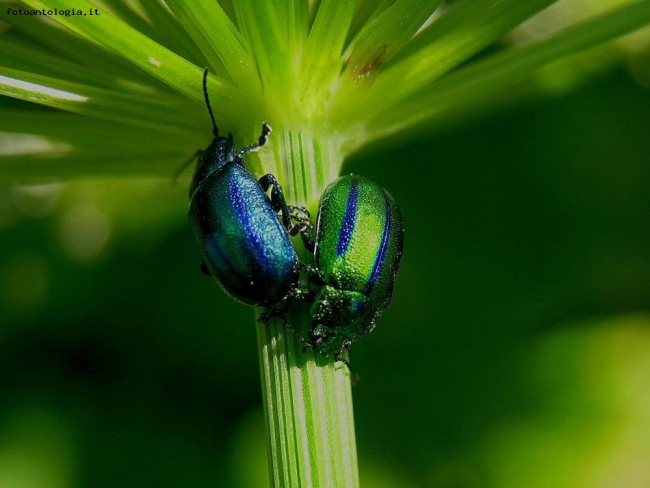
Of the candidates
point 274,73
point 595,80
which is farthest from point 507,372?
point 274,73

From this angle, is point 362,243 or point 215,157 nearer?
point 215,157

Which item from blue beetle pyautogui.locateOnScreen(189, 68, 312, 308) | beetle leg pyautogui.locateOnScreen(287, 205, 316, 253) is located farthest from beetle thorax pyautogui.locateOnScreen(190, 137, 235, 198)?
beetle leg pyautogui.locateOnScreen(287, 205, 316, 253)

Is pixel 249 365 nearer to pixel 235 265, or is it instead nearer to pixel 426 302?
pixel 426 302

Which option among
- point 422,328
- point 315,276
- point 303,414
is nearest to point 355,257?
point 315,276

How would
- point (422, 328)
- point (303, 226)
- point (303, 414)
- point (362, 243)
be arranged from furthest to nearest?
point (422, 328) → point (362, 243) → point (303, 226) → point (303, 414)

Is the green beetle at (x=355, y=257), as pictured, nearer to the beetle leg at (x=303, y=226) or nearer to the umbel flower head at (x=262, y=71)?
the beetle leg at (x=303, y=226)

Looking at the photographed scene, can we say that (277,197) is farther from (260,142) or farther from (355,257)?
(355,257)

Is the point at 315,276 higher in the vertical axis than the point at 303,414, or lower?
higher

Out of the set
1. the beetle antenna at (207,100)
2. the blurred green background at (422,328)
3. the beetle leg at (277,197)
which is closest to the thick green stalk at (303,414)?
the beetle leg at (277,197)
